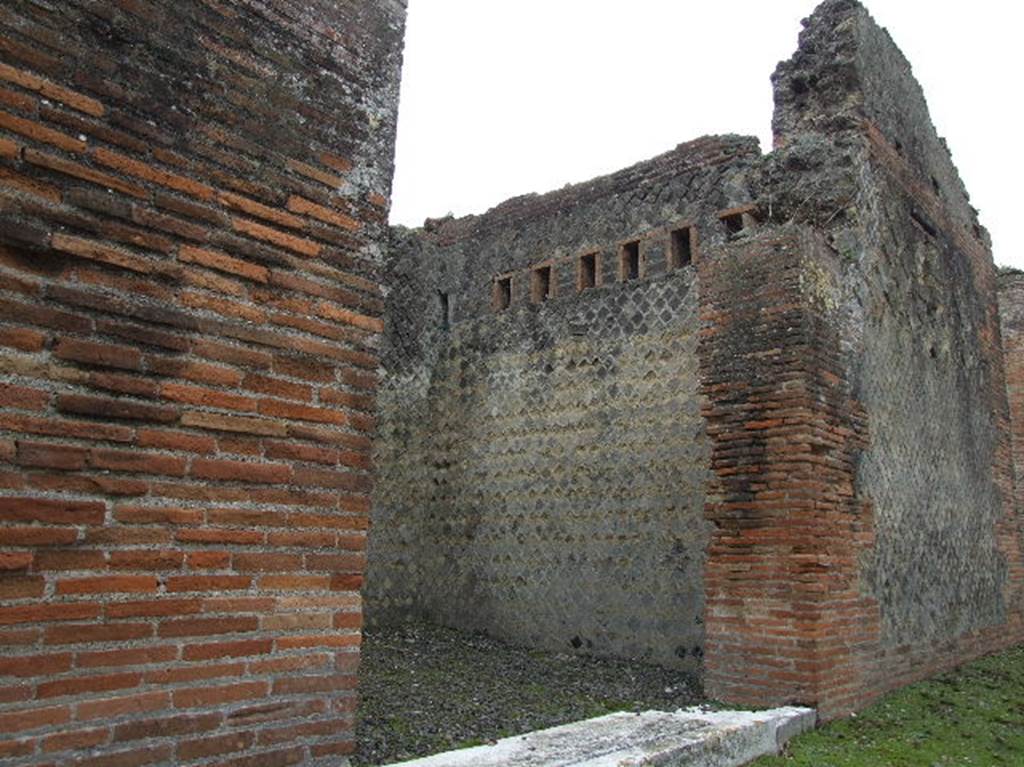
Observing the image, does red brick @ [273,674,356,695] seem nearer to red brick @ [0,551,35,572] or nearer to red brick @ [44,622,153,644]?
red brick @ [44,622,153,644]

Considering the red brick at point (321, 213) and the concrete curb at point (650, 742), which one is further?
the concrete curb at point (650, 742)

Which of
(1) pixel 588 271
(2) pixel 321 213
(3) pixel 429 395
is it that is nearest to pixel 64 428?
(2) pixel 321 213

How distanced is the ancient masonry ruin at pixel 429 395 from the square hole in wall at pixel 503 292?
93mm

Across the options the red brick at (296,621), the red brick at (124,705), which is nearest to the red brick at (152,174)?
the red brick at (296,621)

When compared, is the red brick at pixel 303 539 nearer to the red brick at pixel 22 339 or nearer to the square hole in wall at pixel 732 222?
the red brick at pixel 22 339

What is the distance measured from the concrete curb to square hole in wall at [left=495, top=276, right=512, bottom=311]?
621 centimetres

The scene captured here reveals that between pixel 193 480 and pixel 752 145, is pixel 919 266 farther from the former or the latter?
pixel 193 480

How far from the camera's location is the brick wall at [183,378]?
2.18m

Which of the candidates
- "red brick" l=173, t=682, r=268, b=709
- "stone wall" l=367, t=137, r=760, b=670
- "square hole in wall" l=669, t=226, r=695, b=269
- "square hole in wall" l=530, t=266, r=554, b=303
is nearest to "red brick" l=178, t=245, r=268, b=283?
"red brick" l=173, t=682, r=268, b=709

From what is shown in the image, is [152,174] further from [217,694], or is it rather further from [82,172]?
[217,694]

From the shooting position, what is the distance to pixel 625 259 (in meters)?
9.32

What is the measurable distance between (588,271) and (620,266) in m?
0.53

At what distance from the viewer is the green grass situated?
15.6 ft

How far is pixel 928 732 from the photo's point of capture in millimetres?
5434
